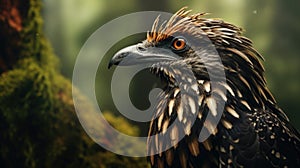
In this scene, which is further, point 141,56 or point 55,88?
point 55,88

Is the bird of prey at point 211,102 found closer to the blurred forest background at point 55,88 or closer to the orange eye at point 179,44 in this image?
the orange eye at point 179,44

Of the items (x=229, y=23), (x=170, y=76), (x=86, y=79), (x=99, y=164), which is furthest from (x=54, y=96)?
(x=229, y=23)

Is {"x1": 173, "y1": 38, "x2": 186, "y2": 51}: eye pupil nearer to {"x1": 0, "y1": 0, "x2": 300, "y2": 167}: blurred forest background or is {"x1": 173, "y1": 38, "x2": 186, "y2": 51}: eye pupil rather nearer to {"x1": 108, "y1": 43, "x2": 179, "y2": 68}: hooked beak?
{"x1": 108, "y1": 43, "x2": 179, "y2": 68}: hooked beak

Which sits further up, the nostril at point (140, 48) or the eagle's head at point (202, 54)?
the nostril at point (140, 48)

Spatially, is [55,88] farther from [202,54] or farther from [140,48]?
Result: [202,54]

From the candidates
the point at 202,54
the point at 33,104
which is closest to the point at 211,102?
the point at 202,54

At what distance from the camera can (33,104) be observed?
14.2 ft

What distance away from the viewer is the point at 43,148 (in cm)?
434

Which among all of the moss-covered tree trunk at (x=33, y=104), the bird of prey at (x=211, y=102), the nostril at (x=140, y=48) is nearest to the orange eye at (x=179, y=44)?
the bird of prey at (x=211, y=102)

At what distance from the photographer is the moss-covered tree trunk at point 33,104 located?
4.28 meters

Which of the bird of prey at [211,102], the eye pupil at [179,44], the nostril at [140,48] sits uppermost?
the nostril at [140,48]

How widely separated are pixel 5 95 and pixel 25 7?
0.75m

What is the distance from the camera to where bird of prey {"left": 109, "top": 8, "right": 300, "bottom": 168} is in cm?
316

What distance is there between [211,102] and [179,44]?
0.43 m
